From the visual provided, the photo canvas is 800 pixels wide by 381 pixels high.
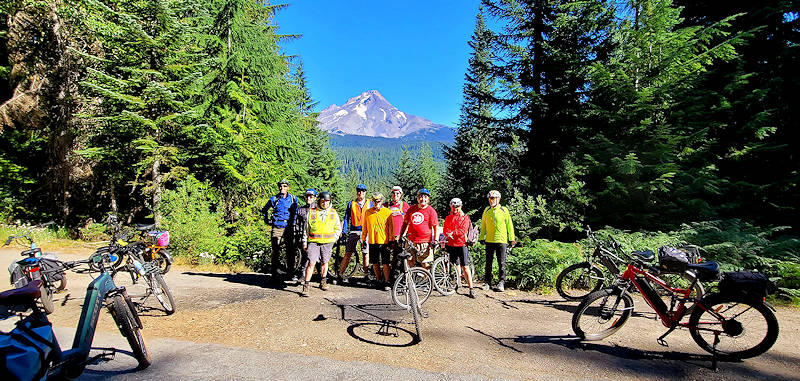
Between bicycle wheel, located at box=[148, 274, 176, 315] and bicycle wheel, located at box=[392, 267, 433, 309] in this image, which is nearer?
bicycle wheel, located at box=[148, 274, 176, 315]

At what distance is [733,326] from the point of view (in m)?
4.15

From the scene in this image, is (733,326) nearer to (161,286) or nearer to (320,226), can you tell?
(320,226)

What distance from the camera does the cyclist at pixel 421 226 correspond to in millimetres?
6801

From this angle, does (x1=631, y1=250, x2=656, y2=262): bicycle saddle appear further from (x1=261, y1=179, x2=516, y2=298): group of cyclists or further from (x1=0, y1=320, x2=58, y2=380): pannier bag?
(x1=0, y1=320, x2=58, y2=380): pannier bag

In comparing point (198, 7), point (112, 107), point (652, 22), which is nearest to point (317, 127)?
point (198, 7)

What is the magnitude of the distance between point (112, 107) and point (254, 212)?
696 cm

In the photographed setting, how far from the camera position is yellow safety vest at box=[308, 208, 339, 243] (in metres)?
6.92

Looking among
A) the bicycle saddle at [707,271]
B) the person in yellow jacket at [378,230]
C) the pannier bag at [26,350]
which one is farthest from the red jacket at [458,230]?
the pannier bag at [26,350]

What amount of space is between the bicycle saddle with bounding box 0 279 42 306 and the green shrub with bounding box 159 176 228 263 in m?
7.85

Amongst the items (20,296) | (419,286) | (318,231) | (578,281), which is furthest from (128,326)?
(578,281)

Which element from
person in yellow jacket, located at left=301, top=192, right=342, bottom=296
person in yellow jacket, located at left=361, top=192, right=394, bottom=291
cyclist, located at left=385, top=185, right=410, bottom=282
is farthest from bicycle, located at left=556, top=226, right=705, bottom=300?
person in yellow jacket, located at left=301, top=192, right=342, bottom=296

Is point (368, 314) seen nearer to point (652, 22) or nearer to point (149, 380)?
point (149, 380)

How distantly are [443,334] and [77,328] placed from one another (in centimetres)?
420

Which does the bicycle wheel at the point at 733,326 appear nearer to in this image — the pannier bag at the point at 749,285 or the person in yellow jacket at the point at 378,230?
the pannier bag at the point at 749,285
